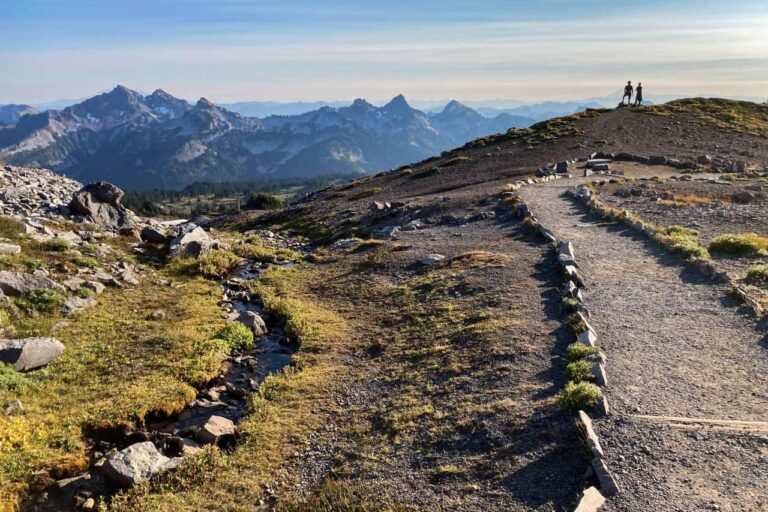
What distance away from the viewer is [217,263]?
1490 inches

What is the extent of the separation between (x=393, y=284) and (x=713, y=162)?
2040 inches

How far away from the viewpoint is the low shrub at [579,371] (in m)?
15.1

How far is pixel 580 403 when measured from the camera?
1381 cm

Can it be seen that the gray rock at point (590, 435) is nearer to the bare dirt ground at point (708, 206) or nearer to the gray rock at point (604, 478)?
the gray rock at point (604, 478)

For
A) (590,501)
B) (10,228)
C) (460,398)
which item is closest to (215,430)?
(460,398)

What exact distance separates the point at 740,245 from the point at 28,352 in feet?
110

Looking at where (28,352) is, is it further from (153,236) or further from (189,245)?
(153,236)

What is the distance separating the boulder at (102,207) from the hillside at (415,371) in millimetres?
1704

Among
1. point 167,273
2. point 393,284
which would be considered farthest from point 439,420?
point 167,273

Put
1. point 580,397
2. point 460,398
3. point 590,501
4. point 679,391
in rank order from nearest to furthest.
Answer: point 590,501 < point 580,397 < point 679,391 < point 460,398

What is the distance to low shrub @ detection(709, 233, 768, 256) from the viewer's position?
25.8 meters

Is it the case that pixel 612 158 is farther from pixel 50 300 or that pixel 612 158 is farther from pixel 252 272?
pixel 50 300

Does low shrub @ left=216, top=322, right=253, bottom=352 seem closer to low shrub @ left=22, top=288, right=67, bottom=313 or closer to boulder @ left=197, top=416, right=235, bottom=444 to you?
boulder @ left=197, top=416, right=235, bottom=444

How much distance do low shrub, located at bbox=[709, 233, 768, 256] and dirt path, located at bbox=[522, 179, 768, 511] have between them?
3838 millimetres
